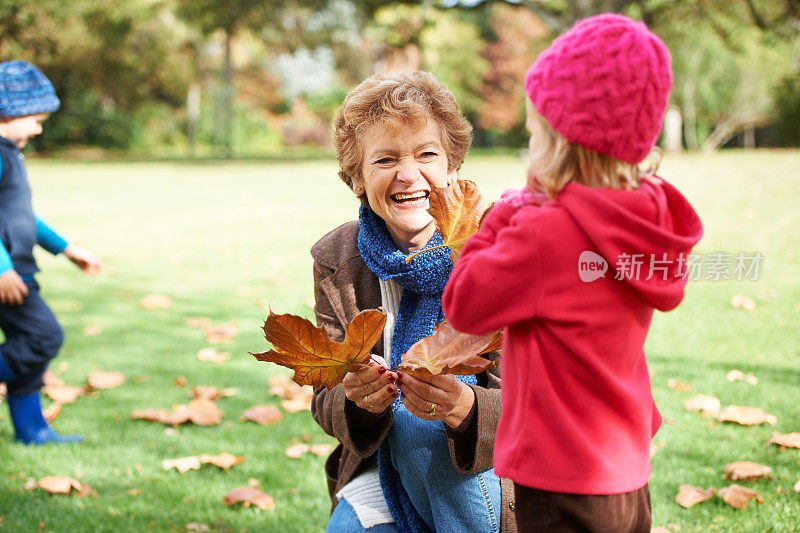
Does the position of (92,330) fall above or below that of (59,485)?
below

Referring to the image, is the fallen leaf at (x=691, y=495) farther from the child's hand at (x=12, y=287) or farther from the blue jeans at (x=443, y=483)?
the child's hand at (x=12, y=287)

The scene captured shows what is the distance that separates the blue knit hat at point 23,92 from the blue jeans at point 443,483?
8.24 ft

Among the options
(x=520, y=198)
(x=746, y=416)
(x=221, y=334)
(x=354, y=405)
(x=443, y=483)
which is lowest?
(x=221, y=334)

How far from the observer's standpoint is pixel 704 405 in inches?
142

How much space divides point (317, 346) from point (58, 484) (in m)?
1.97

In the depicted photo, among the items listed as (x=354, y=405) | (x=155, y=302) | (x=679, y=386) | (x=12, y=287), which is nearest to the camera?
(x=354, y=405)

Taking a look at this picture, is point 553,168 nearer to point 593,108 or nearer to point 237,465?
point 593,108

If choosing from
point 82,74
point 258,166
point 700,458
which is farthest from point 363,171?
point 82,74

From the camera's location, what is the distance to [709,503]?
9.10 ft

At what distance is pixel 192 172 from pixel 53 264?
43.5ft

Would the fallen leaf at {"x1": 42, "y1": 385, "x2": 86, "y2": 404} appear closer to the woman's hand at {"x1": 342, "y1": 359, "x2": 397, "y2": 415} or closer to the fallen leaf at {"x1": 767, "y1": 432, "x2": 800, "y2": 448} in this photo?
the woman's hand at {"x1": 342, "y1": 359, "x2": 397, "y2": 415}

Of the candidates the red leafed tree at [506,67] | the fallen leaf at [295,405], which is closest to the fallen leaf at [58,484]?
the fallen leaf at [295,405]

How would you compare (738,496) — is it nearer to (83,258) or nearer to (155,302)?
(83,258)

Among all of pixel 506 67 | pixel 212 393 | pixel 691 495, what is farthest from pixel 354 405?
pixel 506 67
